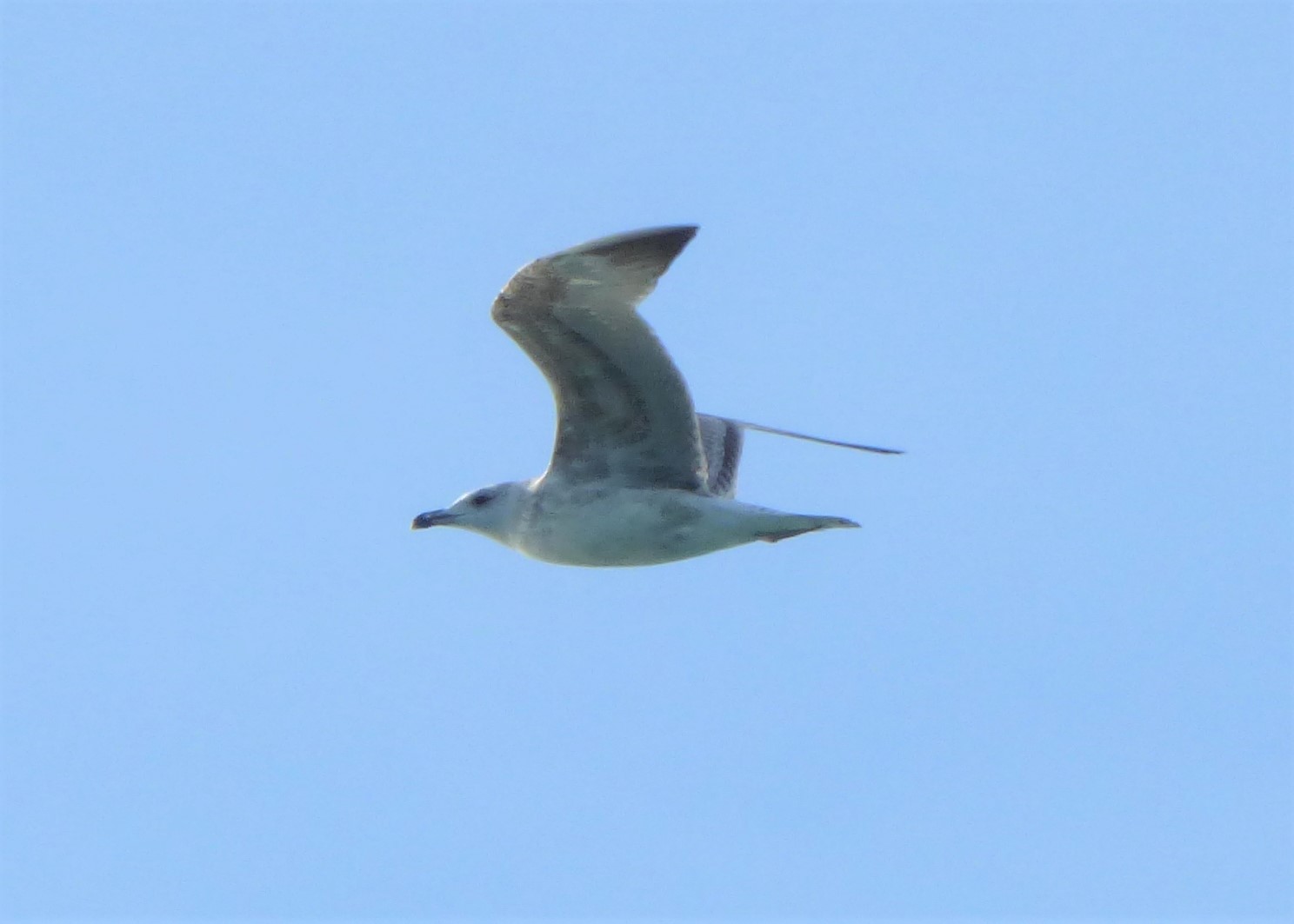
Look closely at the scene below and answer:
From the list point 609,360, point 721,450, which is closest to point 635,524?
point 609,360

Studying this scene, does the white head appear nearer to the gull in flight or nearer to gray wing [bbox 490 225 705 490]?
the gull in flight

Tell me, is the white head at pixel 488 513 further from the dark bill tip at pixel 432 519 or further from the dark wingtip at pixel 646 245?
the dark wingtip at pixel 646 245

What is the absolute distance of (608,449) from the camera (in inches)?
535

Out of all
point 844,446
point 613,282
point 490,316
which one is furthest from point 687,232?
point 844,446

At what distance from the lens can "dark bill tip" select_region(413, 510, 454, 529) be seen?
14430mm

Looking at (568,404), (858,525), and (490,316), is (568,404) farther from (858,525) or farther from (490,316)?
(858,525)

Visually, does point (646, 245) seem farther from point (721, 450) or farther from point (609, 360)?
point (721, 450)

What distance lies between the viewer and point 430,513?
1451 centimetres

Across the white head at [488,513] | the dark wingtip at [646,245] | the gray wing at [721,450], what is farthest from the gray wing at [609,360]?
the gray wing at [721,450]

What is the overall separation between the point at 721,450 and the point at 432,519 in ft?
6.80

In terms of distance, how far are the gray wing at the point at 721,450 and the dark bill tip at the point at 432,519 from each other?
171 centimetres

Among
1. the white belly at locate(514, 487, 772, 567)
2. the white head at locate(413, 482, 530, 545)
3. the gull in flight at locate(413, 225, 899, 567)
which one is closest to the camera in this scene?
the gull in flight at locate(413, 225, 899, 567)

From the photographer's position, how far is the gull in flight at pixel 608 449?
1272 cm

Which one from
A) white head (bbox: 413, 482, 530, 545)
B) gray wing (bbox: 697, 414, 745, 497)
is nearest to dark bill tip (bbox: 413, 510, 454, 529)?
white head (bbox: 413, 482, 530, 545)
